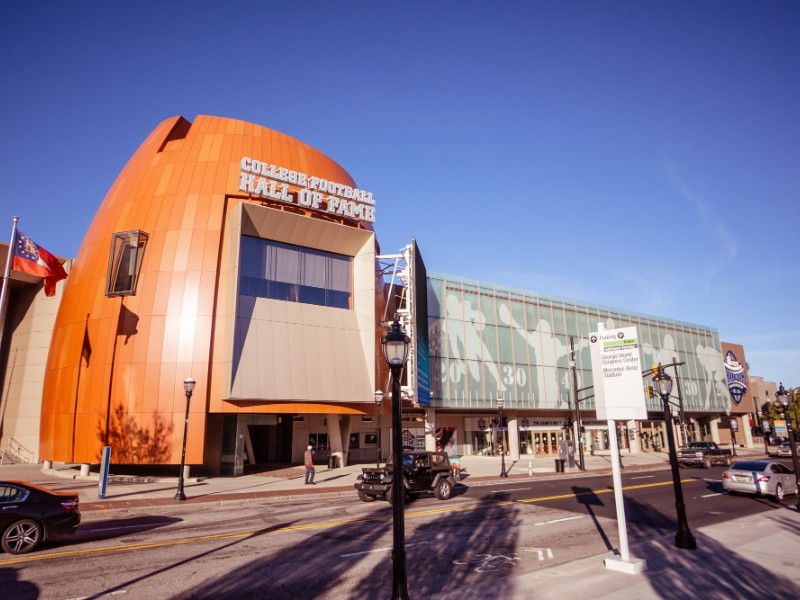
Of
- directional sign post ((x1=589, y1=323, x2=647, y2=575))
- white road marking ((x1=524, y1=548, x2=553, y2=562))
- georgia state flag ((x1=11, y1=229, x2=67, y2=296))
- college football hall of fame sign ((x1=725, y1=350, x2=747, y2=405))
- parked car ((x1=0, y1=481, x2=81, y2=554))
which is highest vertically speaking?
georgia state flag ((x1=11, y1=229, x2=67, y2=296))

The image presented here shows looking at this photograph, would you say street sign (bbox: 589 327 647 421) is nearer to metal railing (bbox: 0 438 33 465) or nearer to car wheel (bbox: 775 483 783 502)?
car wheel (bbox: 775 483 783 502)

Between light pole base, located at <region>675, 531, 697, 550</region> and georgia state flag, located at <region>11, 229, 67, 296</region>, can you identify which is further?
georgia state flag, located at <region>11, 229, 67, 296</region>

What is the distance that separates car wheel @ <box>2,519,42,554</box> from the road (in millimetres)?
317

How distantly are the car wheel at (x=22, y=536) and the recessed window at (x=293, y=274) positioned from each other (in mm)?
19535

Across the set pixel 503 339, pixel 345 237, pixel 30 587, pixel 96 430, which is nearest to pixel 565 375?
pixel 503 339

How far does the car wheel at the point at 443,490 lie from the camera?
66.4ft

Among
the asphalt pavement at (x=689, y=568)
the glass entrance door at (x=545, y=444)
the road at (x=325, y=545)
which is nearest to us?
the asphalt pavement at (x=689, y=568)

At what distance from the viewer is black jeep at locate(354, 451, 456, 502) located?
19156 millimetres

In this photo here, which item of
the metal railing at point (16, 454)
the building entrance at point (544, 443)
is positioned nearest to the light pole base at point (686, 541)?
the building entrance at point (544, 443)

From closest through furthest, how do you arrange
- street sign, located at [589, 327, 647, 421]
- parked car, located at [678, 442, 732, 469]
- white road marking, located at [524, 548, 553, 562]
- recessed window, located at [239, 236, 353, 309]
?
street sign, located at [589, 327, 647, 421]
white road marking, located at [524, 548, 553, 562]
recessed window, located at [239, 236, 353, 309]
parked car, located at [678, 442, 732, 469]

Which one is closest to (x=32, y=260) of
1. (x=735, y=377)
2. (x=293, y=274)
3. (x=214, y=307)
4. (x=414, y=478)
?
(x=214, y=307)

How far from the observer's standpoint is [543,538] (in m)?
13.0

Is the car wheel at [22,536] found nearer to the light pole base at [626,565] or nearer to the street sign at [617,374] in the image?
the light pole base at [626,565]

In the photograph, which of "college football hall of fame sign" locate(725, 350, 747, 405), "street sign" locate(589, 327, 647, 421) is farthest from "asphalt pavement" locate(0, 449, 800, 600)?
"college football hall of fame sign" locate(725, 350, 747, 405)
